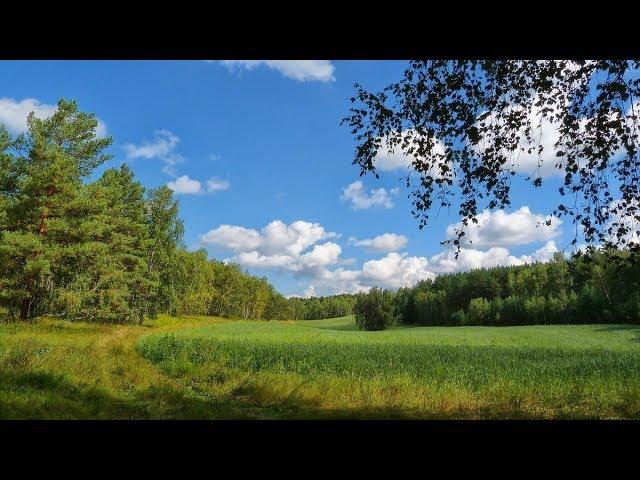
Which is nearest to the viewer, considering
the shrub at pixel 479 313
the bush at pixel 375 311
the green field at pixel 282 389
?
the green field at pixel 282 389

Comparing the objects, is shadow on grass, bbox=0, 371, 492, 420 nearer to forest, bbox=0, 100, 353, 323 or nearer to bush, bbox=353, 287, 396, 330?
forest, bbox=0, 100, 353, 323

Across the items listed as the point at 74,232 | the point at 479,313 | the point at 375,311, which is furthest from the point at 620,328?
the point at 74,232

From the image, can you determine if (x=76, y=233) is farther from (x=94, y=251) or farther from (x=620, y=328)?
(x=620, y=328)

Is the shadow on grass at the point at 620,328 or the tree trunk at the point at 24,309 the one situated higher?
the tree trunk at the point at 24,309

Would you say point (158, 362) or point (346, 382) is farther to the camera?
point (158, 362)

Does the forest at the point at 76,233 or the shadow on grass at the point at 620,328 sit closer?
the forest at the point at 76,233

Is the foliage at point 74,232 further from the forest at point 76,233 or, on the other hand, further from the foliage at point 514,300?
the foliage at point 514,300

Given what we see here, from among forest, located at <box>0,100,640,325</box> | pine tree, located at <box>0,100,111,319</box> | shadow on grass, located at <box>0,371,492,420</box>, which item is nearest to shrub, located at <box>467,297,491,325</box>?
forest, located at <box>0,100,640,325</box>

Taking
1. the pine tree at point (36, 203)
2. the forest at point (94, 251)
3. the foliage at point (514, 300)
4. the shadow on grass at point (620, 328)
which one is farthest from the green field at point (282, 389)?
the shadow on grass at point (620, 328)

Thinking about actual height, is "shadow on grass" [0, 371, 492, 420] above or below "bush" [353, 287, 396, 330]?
below
